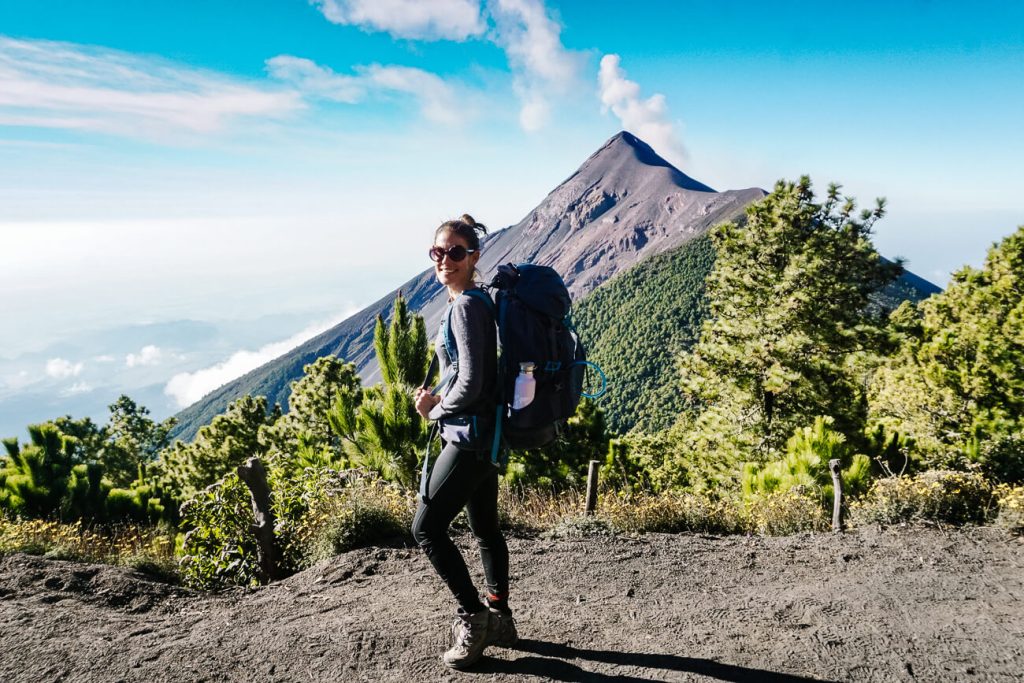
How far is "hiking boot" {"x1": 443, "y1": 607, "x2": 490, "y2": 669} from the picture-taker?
3.20 meters

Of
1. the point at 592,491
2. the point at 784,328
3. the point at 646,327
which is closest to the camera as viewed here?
the point at 592,491

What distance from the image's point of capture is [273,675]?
3314 mm

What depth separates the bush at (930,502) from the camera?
5555 millimetres

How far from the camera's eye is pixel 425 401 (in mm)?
2979

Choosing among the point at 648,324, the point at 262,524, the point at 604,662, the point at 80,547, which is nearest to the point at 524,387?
the point at 604,662

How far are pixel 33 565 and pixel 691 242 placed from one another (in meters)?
146

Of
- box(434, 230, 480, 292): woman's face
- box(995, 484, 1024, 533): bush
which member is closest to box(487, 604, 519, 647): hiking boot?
box(434, 230, 480, 292): woman's face

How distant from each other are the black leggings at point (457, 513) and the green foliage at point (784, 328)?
12596mm

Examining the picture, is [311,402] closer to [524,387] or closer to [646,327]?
[524,387]

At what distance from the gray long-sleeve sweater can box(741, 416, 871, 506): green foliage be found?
4.82m

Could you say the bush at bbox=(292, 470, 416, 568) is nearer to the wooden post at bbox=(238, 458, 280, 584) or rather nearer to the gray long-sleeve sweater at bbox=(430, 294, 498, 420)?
the wooden post at bbox=(238, 458, 280, 584)

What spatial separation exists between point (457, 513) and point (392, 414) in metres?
→ 3.90

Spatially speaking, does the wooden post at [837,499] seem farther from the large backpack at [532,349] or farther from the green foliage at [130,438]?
the green foliage at [130,438]

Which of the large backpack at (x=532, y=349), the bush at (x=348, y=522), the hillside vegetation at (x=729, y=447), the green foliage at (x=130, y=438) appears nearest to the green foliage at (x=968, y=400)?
the hillside vegetation at (x=729, y=447)
